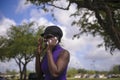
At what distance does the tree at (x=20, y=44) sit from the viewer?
212ft

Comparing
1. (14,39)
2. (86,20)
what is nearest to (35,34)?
(14,39)

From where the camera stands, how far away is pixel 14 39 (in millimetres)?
66688

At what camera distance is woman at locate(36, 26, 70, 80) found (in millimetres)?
4258

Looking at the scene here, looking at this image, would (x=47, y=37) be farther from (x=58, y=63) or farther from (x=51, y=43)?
(x=58, y=63)

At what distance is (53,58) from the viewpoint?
4418 millimetres

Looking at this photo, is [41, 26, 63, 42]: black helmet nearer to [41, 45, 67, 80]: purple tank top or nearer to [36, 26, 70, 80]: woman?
[36, 26, 70, 80]: woman

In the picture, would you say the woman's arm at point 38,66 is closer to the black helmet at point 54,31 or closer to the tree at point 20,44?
the black helmet at point 54,31

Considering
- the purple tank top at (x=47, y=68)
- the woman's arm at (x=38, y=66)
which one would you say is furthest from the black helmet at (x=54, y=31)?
the woman's arm at (x=38, y=66)

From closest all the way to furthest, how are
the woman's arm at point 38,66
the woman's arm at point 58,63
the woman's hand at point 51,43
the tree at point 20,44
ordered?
the woman's arm at point 58,63 < the woman's hand at point 51,43 < the woman's arm at point 38,66 < the tree at point 20,44

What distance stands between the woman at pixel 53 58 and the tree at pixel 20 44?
59089mm

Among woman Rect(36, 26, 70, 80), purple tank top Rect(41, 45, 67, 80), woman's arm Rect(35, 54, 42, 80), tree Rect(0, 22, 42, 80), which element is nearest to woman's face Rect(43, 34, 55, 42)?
woman Rect(36, 26, 70, 80)

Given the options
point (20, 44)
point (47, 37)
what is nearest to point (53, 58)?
point (47, 37)

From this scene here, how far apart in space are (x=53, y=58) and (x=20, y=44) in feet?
200

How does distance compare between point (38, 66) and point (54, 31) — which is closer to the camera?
point (54, 31)
